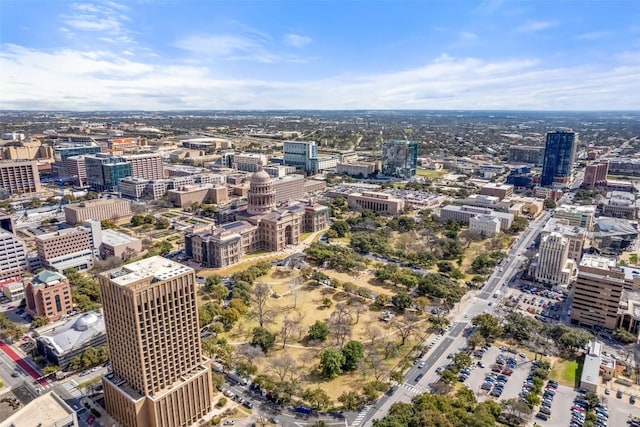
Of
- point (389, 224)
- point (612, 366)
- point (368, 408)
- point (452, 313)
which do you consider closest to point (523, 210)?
point (389, 224)

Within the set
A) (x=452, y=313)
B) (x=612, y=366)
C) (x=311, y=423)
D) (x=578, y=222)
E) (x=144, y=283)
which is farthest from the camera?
(x=578, y=222)

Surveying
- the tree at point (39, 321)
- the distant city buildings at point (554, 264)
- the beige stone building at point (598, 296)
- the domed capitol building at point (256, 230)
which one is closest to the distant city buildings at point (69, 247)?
the tree at point (39, 321)

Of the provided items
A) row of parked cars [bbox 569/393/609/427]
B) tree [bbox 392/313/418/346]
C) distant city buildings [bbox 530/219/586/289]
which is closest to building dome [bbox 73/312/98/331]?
tree [bbox 392/313/418/346]

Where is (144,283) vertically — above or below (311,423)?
above

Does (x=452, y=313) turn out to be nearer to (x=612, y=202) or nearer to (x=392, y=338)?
(x=392, y=338)

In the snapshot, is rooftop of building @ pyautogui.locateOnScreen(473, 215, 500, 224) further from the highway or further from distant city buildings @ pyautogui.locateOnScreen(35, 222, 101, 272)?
distant city buildings @ pyautogui.locateOnScreen(35, 222, 101, 272)

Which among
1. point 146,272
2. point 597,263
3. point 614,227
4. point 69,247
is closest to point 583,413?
point 597,263

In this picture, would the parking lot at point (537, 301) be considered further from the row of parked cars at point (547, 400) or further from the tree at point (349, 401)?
the tree at point (349, 401)
